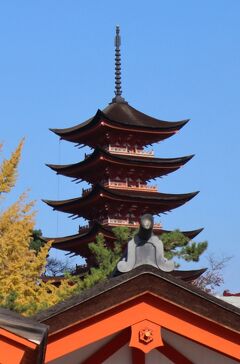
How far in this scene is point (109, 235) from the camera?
3738cm

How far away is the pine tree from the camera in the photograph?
2395 cm

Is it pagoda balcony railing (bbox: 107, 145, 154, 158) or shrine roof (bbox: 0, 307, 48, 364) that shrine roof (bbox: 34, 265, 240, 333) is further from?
pagoda balcony railing (bbox: 107, 145, 154, 158)

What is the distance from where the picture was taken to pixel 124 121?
142 ft

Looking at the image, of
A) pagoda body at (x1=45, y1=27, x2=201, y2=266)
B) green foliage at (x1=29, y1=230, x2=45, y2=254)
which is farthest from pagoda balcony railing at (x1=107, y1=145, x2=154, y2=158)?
green foliage at (x1=29, y1=230, x2=45, y2=254)

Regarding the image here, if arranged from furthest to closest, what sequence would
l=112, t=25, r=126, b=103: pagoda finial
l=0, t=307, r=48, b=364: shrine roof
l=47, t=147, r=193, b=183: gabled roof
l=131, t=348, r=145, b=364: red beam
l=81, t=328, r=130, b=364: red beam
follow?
1. l=112, t=25, r=126, b=103: pagoda finial
2. l=47, t=147, r=193, b=183: gabled roof
3. l=131, t=348, r=145, b=364: red beam
4. l=81, t=328, r=130, b=364: red beam
5. l=0, t=307, r=48, b=364: shrine roof

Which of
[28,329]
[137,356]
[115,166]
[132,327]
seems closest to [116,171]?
[115,166]

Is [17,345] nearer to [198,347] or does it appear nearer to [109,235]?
[198,347]

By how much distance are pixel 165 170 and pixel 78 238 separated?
6.40m

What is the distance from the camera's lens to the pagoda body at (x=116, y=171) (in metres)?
40.2

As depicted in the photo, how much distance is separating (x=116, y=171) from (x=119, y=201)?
2.40 m

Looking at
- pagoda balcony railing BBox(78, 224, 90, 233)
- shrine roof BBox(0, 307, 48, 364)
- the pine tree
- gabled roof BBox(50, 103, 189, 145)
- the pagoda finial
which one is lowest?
shrine roof BBox(0, 307, 48, 364)

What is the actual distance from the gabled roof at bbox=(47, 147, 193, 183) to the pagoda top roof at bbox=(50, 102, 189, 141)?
163 cm

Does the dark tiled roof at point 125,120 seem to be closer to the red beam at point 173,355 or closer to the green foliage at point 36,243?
the green foliage at point 36,243

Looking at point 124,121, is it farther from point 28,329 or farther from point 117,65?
point 28,329
